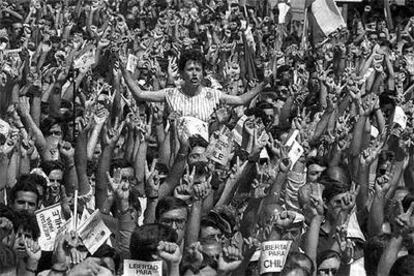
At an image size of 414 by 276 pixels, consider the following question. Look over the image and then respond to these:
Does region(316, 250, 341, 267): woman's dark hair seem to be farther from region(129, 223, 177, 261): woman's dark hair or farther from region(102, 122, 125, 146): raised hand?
region(102, 122, 125, 146): raised hand

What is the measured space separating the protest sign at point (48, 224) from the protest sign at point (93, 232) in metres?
0.40

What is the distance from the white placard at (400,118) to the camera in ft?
40.4

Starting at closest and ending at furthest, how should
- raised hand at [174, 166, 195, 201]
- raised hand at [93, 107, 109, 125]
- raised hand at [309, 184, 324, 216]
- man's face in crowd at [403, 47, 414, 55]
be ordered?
1. raised hand at [309, 184, 324, 216]
2. raised hand at [174, 166, 195, 201]
3. raised hand at [93, 107, 109, 125]
4. man's face in crowd at [403, 47, 414, 55]

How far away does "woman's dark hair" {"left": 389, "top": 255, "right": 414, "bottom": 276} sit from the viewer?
27.7 feet

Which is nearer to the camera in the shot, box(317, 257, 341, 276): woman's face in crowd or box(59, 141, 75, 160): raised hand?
box(317, 257, 341, 276): woman's face in crowd

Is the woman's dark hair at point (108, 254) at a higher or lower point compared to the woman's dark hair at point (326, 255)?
higher

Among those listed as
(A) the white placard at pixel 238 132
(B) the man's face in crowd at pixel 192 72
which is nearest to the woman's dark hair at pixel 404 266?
(A) the white placard at pixel 238 132

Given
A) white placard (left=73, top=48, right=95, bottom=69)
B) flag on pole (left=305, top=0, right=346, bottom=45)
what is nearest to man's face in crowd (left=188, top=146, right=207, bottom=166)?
white placard (left=73, top=48, right=95, bottom=69)

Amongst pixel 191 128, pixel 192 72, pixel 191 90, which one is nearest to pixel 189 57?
pixel 192 72

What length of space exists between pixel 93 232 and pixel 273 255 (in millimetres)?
1120

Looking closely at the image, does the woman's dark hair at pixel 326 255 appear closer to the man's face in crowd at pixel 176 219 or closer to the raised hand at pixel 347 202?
the raised hand at pixel 347 202

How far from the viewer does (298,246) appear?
9375 millimetres

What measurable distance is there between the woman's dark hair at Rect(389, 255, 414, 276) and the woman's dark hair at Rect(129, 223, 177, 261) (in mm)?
1356

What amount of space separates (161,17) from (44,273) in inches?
404
